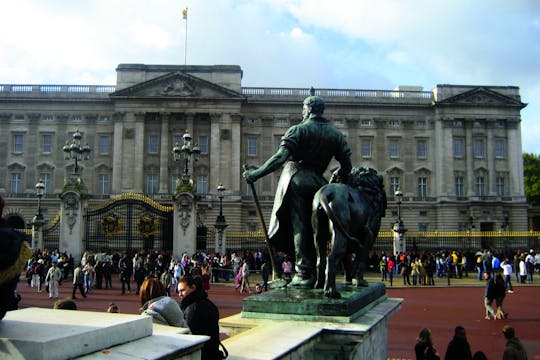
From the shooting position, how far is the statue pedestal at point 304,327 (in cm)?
414

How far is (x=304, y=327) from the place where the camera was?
4.80 m

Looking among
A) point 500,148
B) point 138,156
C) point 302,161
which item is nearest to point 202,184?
point 138,156

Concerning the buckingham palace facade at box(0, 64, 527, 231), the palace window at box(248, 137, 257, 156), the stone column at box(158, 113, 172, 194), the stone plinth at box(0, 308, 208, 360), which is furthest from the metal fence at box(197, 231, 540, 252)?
the stone plinth at box(0, 308, 208, 360)

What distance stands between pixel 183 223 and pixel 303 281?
72.3 ft

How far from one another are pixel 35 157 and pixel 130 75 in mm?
12799

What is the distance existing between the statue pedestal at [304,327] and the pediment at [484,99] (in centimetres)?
5409

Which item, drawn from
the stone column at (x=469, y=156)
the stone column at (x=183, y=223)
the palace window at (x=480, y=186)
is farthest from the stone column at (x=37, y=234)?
the palace window at (x=480, y=186)

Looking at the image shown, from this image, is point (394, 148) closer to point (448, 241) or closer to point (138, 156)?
point (448, 241)

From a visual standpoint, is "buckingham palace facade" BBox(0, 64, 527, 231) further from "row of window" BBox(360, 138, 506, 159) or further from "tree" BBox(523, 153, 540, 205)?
"tree" BBox(523, 153, 540, 205)

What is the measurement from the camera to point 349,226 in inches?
244

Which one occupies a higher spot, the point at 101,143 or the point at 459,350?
the point at 101,143

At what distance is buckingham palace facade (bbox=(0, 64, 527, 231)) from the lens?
53438 mm

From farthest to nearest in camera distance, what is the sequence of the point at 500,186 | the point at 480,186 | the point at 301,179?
1. the point at 500,186
2. the point at 480,186
3. the point at 301,179

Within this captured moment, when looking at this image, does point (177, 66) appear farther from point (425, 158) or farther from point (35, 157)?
point (425, 158)
